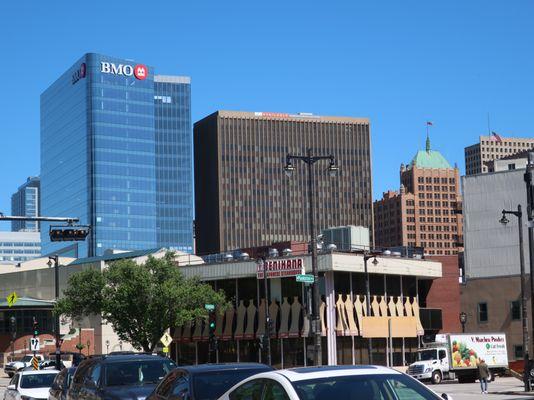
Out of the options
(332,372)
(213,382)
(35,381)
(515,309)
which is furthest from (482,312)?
(332,372)

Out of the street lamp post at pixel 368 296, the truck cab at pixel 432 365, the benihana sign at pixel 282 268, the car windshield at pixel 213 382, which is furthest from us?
the benihana sign at pixel 282 268

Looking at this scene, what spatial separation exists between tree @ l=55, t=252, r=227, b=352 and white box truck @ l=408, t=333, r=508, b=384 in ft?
57.9

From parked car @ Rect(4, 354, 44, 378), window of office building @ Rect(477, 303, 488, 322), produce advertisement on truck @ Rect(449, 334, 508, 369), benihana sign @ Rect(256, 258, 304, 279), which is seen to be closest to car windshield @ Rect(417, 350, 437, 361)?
produce advertisement on truck @ Rect(449, 334, 508, 369)

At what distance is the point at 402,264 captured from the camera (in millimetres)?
70625

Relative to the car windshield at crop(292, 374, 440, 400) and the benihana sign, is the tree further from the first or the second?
the car windshield at crop(292, 374, 440, 400)

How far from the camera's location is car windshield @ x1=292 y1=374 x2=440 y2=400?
31.1ft

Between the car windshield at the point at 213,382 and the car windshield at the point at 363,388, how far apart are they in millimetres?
4580

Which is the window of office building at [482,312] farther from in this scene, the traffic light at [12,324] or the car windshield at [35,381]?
the car windshield at [35,381]

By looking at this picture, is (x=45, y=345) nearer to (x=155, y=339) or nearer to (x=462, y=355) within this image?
(x=155, y=339)

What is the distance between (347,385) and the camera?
958 cm

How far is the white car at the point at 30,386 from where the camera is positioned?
2641cm

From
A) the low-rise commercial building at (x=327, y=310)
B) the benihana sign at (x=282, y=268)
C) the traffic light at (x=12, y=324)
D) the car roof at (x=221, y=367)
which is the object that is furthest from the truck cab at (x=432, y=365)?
the car roof at (x=221, y=367)

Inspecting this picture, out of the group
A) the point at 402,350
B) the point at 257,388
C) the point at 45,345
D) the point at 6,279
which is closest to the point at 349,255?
the point at 402,350

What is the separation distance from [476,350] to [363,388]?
45.4 metres
